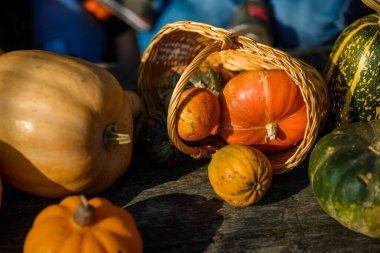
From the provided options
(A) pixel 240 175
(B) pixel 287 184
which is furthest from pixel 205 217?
(B) pixel 287 184

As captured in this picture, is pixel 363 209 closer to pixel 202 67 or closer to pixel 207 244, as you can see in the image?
pixel 207 244

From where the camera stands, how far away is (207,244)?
131 centimetres

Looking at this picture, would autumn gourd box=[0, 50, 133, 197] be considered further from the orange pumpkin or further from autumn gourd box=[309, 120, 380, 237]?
autumn gourd box=[309, 120, 380, 237]

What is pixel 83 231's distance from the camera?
1.10 m

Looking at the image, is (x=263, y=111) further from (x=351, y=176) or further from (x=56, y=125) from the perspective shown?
(x=56, y=125)

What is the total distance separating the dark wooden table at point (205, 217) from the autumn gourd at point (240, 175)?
0.23ft

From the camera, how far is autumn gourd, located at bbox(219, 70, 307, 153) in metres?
1.52

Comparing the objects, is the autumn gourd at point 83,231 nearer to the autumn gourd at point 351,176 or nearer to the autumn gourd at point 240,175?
the autumn gourd at point 240,175

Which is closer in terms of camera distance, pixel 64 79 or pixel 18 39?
pixel 64 79

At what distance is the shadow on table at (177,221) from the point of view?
131cm

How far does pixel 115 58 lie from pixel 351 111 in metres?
2.28

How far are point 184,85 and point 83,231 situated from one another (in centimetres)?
58

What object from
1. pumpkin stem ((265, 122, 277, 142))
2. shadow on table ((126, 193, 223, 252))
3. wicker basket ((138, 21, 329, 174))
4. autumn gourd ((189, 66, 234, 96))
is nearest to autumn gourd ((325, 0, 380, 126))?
wicker basket ((138, 21, 329, 174))

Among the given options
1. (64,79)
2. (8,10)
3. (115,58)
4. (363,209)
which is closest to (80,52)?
(115,58)
